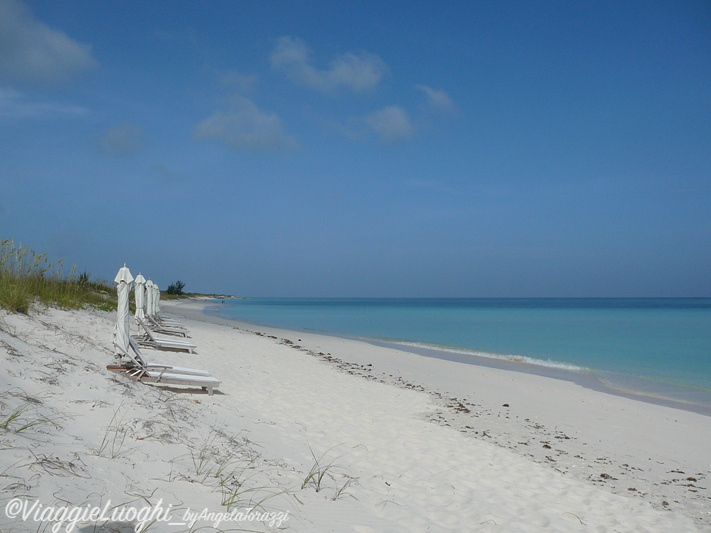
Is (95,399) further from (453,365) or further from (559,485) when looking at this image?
(453,365)

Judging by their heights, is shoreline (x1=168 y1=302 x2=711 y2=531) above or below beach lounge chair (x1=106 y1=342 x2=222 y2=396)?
A: below

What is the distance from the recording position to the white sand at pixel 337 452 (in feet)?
10.4

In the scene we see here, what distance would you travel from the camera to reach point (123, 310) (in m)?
8.16

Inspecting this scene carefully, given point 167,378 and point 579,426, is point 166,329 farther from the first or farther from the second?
point 579,426

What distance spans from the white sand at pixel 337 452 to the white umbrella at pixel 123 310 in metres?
0.51

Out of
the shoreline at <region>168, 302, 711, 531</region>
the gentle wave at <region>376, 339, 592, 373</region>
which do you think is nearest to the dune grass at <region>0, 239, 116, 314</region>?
the shoreline at <region>168, 302, 711, 531</region>

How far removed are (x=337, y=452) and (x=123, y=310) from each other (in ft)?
16.3

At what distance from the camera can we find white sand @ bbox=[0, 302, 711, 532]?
3.17 metres

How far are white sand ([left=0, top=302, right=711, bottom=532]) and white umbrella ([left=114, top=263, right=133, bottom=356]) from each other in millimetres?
511

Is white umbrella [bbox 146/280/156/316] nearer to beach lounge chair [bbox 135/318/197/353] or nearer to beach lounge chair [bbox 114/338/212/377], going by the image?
beach lounge chair [bbox 135/318/197/353]

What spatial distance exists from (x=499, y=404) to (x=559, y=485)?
430cm

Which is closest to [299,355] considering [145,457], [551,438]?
[551,438]

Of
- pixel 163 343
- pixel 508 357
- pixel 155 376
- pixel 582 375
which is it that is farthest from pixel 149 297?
pixel 582 375

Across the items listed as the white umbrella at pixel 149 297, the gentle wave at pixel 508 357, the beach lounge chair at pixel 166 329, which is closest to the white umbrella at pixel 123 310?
the beach lounge chair at pixel 166 329
